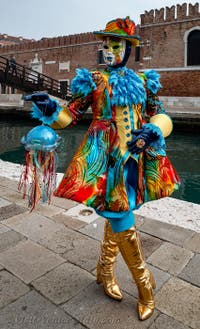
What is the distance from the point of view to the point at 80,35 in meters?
24.5

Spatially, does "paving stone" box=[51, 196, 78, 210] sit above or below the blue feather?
below

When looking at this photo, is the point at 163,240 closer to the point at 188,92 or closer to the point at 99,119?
the point at 99,119

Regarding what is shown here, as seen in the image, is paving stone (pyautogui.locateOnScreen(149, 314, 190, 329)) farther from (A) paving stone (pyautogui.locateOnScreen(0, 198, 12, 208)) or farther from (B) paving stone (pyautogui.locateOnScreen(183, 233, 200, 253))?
(A) paving stone (pyautogui.locateOnScreen(0, 198, 12, 208))

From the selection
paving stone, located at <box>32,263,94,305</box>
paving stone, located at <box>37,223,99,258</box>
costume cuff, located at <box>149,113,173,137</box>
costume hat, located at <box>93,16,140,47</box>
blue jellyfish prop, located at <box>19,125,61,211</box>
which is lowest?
paving stone, located at <box>32,263,94,305</box>

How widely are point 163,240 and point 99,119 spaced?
1.36 m

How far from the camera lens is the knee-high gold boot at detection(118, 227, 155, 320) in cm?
164

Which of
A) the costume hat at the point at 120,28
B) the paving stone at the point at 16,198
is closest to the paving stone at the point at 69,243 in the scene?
the paving stone at the point at 16,198

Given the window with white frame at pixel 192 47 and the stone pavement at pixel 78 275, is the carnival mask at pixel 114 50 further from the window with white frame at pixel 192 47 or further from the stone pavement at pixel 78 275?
the window with white frame at pixel 192 47

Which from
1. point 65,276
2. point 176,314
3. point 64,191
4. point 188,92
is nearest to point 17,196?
Answer: point 65,276

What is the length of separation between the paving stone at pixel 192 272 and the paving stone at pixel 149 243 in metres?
0.31

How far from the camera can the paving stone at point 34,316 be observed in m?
1.56

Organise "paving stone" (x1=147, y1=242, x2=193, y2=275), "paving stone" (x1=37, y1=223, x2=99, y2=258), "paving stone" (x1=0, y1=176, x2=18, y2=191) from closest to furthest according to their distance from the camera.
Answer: "paving stone" (x1=147, y1=242, x2=193, y2=275) → "paving stone" (x1=37, y1=223, x2=99, y2=258) → "paving stone" (x1=0, y1=176, x2=18, y2=191)

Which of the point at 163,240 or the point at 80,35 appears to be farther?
the point at 80,35

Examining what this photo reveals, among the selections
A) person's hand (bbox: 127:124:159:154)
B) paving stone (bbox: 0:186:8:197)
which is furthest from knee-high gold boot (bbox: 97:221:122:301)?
paving stone (bbox: 0:186:8:197)
